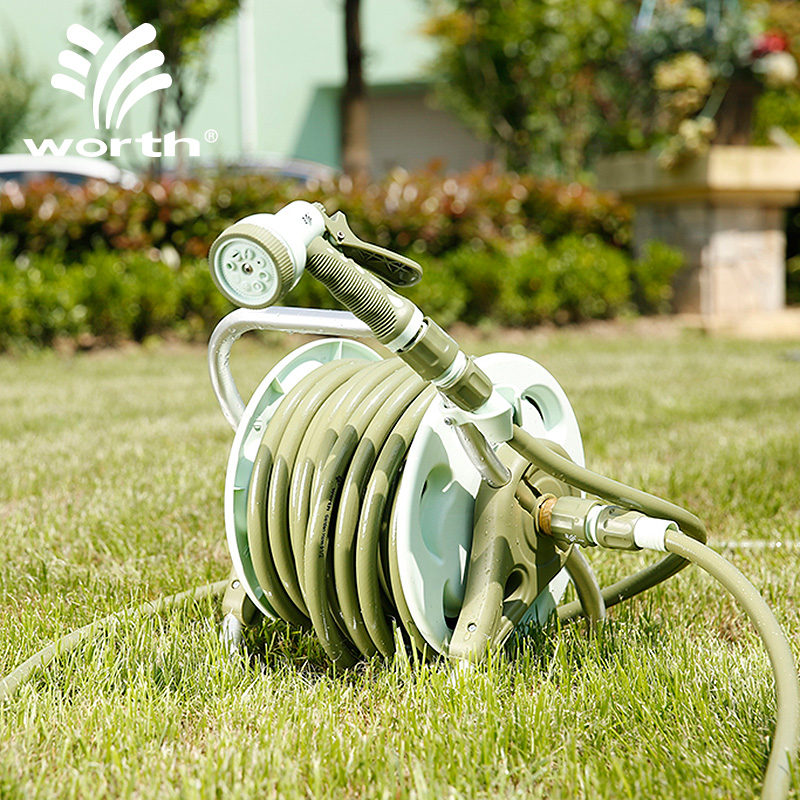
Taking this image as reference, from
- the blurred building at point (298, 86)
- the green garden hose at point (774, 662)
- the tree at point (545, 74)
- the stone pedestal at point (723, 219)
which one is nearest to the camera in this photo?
the green garden hose at point (774, 662)

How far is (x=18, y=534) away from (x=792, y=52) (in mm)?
7883

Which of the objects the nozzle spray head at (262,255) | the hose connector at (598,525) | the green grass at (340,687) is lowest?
the green grass at (340,687)

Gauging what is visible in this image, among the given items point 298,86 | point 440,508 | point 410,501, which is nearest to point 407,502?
point 410,501

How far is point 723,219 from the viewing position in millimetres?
8289

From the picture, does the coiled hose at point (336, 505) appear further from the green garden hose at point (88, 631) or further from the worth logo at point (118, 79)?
the worth logo at point (118, 79)

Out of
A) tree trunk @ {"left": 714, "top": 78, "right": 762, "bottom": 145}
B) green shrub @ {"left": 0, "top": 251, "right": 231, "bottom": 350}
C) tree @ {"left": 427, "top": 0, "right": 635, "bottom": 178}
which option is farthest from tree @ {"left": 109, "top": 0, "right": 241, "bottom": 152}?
tree trunk @ {"left": 714, "top": 78, "right": 762, "bottom": 145}

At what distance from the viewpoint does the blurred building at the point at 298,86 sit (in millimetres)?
17688

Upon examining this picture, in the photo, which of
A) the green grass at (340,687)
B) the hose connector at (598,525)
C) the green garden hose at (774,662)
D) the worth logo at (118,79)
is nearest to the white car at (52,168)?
the worth logo at (118,79)

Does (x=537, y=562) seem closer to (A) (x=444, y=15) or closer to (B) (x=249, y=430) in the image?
(B) (x=249, y=430)

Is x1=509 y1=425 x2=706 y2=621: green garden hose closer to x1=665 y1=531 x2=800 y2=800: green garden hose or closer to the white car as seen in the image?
x1=665 y1=531 x2=800 y2=800: green garden hose

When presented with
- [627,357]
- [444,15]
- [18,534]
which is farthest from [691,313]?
[444,15]

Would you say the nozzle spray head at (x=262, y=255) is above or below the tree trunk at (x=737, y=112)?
below

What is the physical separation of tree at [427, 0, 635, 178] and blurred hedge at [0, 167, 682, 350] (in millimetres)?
4856

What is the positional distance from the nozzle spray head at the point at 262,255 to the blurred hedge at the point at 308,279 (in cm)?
565
